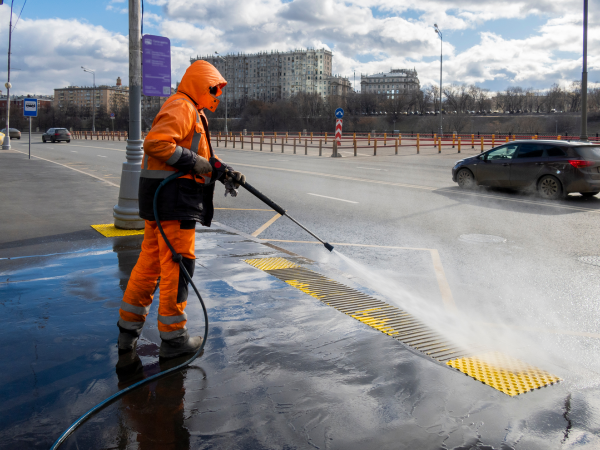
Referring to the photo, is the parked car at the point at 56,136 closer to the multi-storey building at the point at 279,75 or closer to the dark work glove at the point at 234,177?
the dark work glove at the point at 234,177

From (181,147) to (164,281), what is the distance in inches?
34.3

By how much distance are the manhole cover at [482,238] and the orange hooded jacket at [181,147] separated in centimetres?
531

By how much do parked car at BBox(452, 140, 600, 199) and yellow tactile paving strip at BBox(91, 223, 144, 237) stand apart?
984cm

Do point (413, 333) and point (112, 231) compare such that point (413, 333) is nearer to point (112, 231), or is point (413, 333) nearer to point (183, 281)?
point (183, 281)

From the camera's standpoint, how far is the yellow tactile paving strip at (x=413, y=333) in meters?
3.38

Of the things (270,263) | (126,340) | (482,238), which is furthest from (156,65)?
(126,340)

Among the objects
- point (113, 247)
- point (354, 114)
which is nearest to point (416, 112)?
point (354, 114)

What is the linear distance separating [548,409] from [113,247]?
542 cm

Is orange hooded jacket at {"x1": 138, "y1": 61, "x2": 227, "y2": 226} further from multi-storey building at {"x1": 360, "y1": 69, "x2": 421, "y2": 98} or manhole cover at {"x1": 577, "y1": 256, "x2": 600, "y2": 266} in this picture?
multi-storey building at {"x1": 360, "y1": 69, "x2": 421, "y2": 98}

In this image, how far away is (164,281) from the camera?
3.38 metres

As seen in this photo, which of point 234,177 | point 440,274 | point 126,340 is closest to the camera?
point 126,340

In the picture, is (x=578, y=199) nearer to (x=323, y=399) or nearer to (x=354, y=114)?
(x=323, y=399)

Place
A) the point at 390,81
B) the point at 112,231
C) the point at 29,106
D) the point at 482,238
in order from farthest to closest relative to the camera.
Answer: the point at 390,81
the point at 29,106
the point at 482,238
the point at 112,231

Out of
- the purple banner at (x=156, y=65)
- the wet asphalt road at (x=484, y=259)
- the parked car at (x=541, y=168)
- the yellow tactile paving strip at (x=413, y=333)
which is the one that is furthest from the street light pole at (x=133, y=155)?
the parked car at (x=541, y=168)
